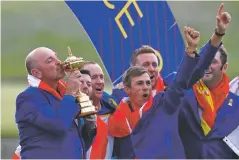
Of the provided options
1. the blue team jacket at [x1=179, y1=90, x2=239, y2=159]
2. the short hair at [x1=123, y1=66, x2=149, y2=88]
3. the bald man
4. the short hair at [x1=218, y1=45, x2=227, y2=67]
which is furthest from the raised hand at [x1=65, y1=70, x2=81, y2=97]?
the short hair at [x1=218, y1=45, x2=227, y2=67]

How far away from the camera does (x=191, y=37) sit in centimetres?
543

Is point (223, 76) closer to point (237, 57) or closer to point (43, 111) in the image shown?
point (43, 111)

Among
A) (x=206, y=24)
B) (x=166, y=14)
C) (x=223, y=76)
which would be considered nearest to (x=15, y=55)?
(x=206, y=24)

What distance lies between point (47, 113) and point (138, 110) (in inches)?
24.2

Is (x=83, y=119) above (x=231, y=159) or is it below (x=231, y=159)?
above

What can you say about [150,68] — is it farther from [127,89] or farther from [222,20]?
[222,20]

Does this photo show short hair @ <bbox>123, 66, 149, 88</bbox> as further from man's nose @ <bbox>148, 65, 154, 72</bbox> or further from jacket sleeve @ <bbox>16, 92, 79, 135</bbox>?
jacket sleeve @ <bbox>16, 92, 79, 135</bbox>

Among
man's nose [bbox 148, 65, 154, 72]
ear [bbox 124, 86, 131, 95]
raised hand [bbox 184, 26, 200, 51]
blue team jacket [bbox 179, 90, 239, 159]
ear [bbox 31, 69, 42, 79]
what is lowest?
blue team jacket [bbox 179, 90, 239, 159]

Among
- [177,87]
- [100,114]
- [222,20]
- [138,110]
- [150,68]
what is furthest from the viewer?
[100,114]

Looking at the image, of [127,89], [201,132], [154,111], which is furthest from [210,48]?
[201,132]

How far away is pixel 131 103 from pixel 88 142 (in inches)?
16.1

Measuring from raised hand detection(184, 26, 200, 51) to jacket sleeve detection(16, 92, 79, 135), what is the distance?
0.75 metres

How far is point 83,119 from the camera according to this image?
19.5 feet

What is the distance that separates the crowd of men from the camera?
550 centimetres
